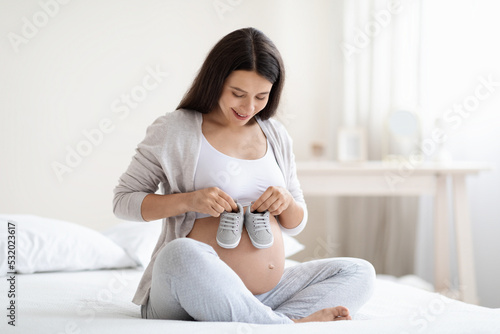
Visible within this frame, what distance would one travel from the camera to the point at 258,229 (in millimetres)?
1255

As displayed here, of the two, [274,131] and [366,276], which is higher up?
[274,131]

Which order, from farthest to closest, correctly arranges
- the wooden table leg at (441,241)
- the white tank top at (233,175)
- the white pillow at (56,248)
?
the wooden table leg at (441,241)
the white pillow at (56,248)
the white tank top at (233,175)

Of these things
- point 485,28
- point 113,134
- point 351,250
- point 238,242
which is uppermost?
point 485,28

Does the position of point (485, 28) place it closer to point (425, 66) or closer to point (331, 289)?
point (425, 66)

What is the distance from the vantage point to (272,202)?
4.11 feet

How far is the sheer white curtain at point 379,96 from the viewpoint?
3.01 m

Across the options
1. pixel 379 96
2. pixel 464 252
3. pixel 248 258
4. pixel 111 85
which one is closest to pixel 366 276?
pixel 248 258

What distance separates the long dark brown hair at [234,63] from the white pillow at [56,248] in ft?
2.70

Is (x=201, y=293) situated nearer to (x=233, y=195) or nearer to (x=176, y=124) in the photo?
(x=233, y=195)

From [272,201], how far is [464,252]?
1658 millimetres

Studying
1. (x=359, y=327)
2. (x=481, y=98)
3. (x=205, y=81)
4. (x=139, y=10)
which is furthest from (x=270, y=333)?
(x=481, y=98)

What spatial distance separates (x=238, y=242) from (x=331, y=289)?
252 millimetres

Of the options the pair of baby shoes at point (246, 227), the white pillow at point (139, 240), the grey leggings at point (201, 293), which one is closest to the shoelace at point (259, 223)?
the pair of baby shoes at point (246, 227)

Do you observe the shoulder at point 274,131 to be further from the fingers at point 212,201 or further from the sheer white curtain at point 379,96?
the sheer white curtain at point 379,96
